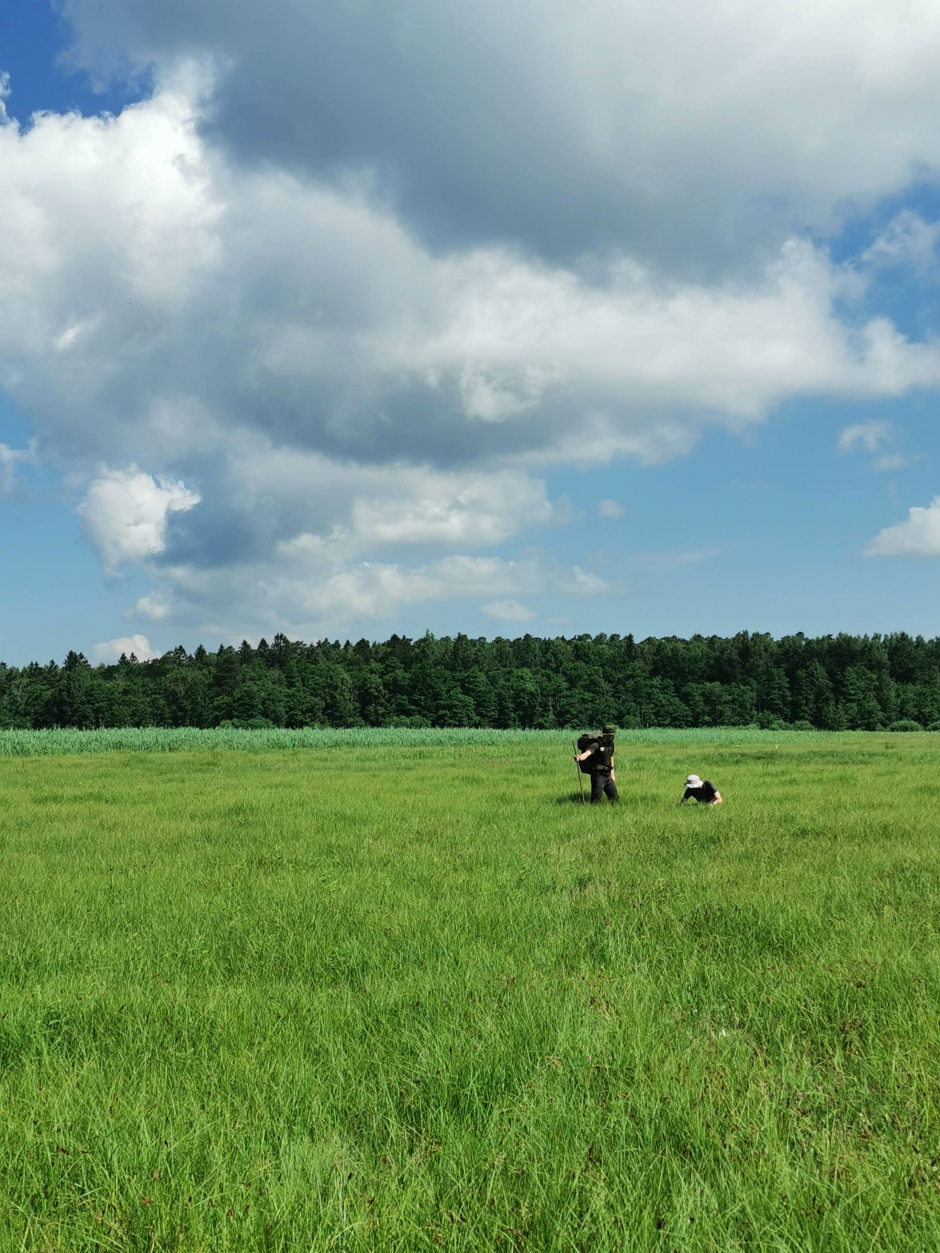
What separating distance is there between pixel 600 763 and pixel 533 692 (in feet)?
346

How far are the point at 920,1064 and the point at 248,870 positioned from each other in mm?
7860

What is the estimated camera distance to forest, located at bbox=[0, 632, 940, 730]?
11888 cm

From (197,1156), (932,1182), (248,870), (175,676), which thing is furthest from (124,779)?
(175,676)

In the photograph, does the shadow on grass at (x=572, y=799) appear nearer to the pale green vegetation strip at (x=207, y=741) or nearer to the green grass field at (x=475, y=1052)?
the green grass field at (x=475, y=1052)

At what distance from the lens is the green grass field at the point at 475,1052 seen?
3049 millimetres

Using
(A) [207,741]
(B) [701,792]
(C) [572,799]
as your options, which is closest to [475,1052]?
(B) [701,792]

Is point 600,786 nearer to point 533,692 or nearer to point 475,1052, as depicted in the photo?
point 475,1052

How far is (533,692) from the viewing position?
12094 cm

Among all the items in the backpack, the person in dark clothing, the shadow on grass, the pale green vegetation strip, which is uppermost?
the backpack

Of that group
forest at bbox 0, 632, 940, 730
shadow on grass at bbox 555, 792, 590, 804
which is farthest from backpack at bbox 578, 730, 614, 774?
forest at bbox 0, 632, 940, 730

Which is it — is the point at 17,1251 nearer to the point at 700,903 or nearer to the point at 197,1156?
the point at 197,1156

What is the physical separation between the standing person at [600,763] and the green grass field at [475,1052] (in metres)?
5.37

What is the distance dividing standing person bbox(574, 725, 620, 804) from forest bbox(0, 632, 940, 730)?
9504cm

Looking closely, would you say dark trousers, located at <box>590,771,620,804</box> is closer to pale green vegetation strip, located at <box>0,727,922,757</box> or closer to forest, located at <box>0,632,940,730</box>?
pale green vegetation strip, located at <box>0,727,922,757</box>
